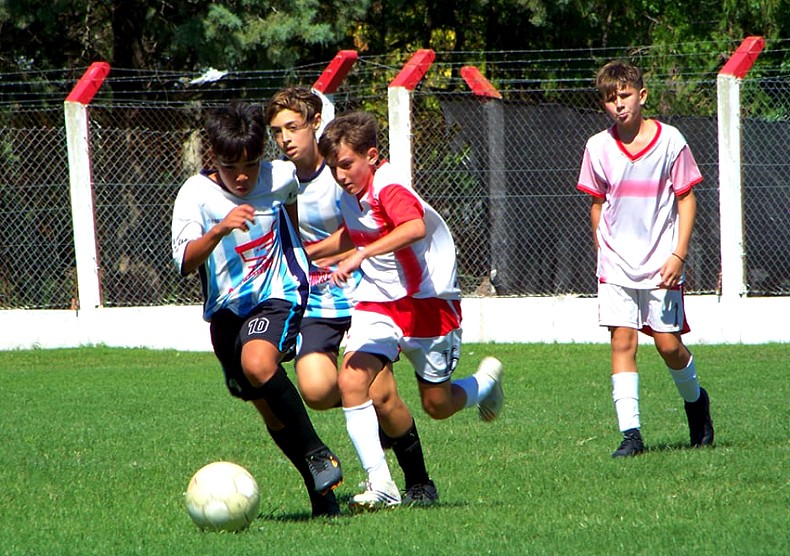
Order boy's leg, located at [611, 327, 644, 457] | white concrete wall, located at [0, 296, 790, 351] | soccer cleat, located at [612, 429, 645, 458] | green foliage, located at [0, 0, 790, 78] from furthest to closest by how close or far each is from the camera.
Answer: green foliage, located at [0, 0, 790, 78], white concrete wall, located at [0, 296, 790, 351], boy's leg, located at [611, 327, 644, 457], soccer cleat, located at [612, 429, 645, 458]

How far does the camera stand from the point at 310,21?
640 inches

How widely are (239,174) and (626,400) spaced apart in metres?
2.60

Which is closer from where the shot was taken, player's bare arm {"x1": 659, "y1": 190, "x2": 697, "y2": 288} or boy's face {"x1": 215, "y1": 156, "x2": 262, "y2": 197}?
boy's face {"x1": 215, "y1": 156, "x2": 262, "y2": 197}

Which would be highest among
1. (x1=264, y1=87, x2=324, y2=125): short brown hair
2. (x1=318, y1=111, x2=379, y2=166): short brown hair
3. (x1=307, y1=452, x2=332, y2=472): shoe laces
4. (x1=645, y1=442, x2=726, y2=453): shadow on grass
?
(x1=264, y1=87, x2=324, y2=125): short brown hair

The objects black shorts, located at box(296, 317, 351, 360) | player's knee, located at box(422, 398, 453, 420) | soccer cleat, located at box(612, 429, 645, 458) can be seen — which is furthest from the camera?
soccer cleat, located at box(612, 429, 645, 458)

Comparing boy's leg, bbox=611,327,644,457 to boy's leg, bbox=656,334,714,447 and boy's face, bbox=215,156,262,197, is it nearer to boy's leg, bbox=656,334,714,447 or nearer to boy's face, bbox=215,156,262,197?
boy's leg, bbox=656,334,714,447

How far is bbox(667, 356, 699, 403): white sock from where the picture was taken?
6754 mm

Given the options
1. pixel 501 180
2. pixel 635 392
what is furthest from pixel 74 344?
pixel 635 392

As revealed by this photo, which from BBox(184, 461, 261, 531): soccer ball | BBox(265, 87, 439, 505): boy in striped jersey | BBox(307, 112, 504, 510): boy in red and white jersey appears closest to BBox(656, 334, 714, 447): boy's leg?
BBox(307, 112, 504, 510): boy in red and white jersey

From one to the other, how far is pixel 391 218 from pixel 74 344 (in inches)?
335

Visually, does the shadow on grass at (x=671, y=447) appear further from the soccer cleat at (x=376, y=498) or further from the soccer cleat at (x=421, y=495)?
the soccer cleat at (x=376, y=498)

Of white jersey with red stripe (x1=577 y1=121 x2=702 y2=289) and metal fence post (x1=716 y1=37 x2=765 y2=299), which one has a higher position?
white jersey with red stripe (x1=577 y1=121 x2=702 y2=289)

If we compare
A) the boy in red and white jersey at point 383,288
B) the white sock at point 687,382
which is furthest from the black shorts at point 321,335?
the white sock at point 687,382

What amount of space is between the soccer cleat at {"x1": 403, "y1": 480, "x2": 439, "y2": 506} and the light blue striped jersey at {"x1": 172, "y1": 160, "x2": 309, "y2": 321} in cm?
100
